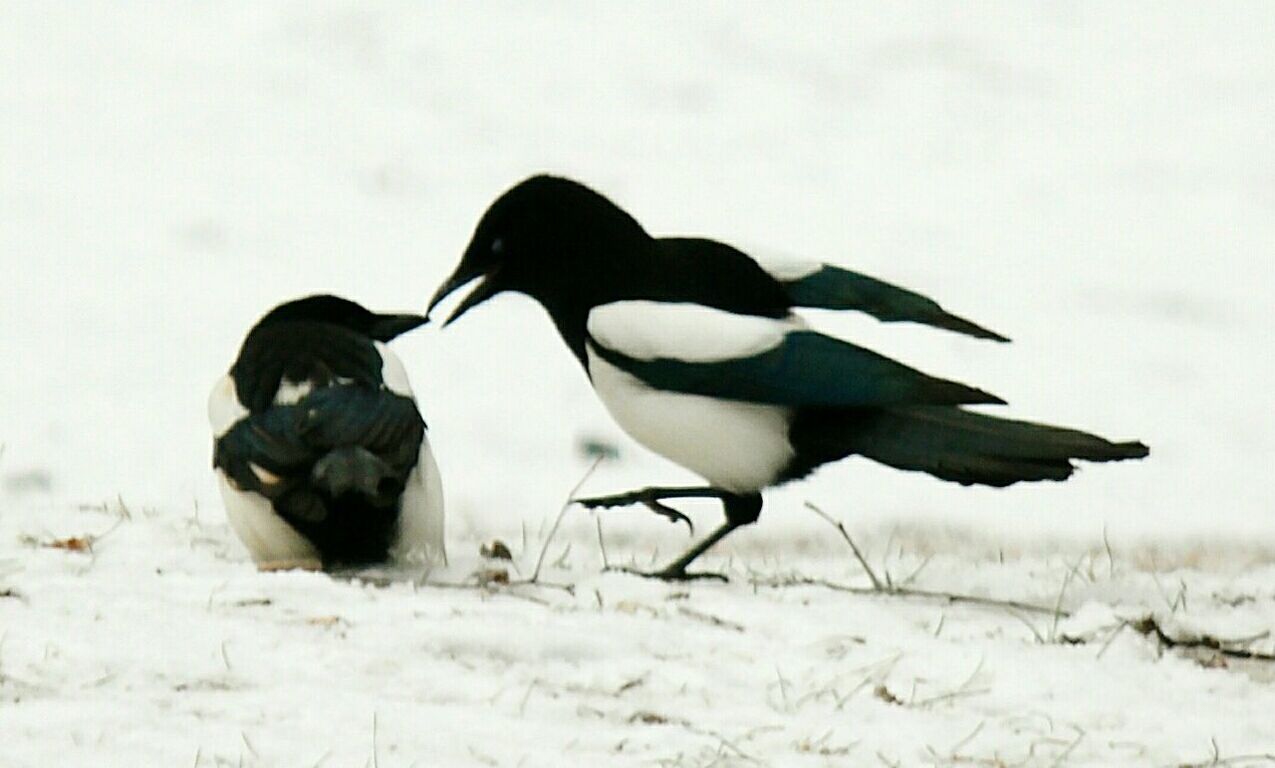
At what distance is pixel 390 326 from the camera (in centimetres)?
588

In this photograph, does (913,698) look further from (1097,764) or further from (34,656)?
(34,656)

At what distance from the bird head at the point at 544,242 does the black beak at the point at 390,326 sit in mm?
205

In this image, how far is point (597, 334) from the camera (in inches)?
215

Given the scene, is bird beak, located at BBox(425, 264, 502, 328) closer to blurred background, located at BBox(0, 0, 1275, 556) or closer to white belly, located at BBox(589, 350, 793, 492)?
white belly, located at BBox(589, 350, 793, 492)

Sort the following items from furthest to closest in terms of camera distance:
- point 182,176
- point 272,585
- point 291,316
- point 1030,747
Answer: point 182,176 → point 291,316 → point 272,585 → point 1030,747

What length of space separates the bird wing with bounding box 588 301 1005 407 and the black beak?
0.64m

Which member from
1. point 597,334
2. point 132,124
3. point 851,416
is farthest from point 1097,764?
point 132,124

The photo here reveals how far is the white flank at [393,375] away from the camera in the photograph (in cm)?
531

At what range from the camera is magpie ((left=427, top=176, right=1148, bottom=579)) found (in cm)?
520

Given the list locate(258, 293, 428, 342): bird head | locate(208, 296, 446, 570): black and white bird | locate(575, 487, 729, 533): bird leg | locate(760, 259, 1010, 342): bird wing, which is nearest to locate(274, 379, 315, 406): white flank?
locate(208, 296, 446, 570): black and white bird

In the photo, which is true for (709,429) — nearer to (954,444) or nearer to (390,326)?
(954,444)

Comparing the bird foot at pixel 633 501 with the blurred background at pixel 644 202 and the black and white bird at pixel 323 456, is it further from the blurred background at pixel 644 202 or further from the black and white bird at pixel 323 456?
the blurred background at pixel 644 202

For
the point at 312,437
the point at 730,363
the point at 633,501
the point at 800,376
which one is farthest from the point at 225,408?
the point at 800,376

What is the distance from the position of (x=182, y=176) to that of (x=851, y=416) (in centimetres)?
650
